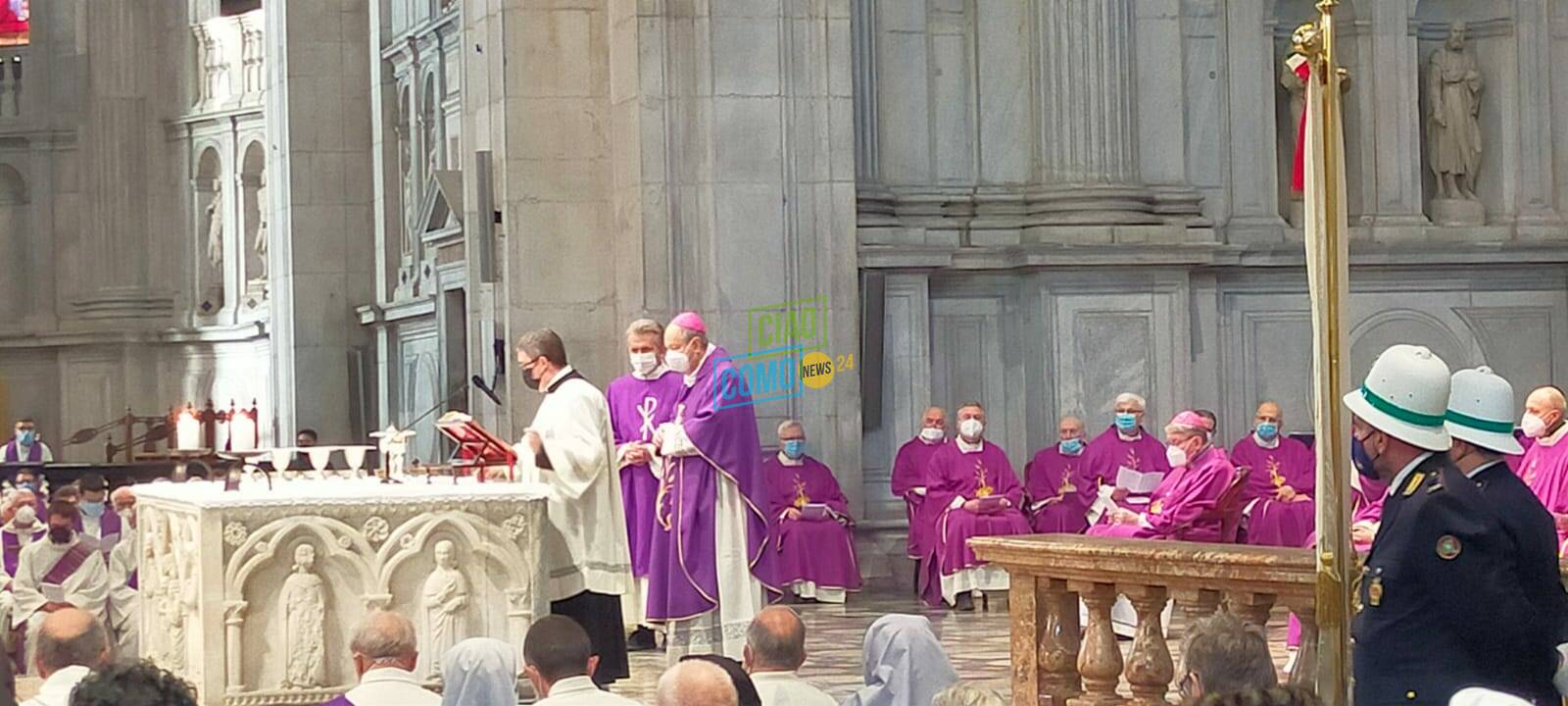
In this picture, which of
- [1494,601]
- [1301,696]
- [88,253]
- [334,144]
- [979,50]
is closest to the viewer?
[1301,696]

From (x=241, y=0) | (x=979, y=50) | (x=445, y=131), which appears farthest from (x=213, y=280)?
(x=979, y=50)

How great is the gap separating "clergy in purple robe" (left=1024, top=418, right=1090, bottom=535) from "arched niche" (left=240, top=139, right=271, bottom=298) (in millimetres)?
12513

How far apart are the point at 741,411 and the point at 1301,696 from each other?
684 centimetres

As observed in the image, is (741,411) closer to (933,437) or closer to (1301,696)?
(933,437)

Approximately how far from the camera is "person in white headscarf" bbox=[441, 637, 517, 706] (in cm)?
648

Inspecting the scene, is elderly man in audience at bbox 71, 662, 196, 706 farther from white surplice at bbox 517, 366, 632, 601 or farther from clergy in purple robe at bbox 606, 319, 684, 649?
clergy in purple robe at bbox 606, 319, 684, 649

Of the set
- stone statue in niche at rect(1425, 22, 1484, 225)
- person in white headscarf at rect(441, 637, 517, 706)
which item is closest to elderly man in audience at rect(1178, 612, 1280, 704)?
person in white headscarf at rect(441, 637, 517, 706)

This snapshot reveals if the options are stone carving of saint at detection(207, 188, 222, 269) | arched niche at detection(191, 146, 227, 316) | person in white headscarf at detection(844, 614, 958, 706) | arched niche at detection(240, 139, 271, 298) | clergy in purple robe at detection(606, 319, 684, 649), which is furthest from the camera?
arched niche at detection(191, 146, 227, 316)

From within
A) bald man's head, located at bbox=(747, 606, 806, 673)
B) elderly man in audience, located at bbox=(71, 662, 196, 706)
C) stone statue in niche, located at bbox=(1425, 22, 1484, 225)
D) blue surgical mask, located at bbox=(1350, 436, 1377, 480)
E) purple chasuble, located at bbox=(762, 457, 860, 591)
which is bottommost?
purple chasuble, located at bbox=(762, 457, 860, 591)

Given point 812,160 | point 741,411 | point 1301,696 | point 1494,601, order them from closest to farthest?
point 1301,696 → point 1494,601 → point 741,411 → point 812,160

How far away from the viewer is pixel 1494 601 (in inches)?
208

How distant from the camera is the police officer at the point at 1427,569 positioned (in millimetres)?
5270

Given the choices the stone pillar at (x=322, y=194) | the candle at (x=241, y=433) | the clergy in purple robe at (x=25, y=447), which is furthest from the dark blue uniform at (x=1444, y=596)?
the stone pillar at (x=322, y=194)

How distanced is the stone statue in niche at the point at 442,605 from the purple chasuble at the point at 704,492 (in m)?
1.56
